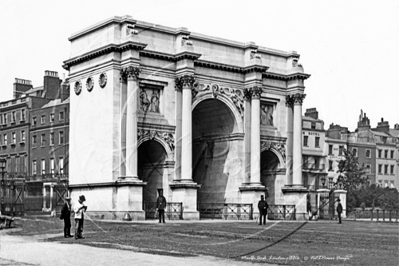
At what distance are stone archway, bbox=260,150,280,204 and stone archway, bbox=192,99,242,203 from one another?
3.52 metres

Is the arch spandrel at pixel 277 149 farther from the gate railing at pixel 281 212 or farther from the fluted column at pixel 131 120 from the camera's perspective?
the fluted column at pixel 131 120

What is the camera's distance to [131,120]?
42.5 meters

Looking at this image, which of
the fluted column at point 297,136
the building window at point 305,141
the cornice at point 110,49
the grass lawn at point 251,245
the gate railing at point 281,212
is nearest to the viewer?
the grass lawn at point 251,245

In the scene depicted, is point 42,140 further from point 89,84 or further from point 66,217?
point 66,217

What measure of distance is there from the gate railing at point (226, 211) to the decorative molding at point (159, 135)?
259 inches

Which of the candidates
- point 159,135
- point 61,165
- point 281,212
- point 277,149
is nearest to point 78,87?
point 159,135

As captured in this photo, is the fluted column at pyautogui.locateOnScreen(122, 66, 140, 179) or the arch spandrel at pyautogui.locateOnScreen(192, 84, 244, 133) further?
the arch spandrel at pyautogui.locateOnScreen(192, 84, 244, 133)

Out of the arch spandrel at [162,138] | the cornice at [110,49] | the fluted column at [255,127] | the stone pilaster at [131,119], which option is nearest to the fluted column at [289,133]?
the fluted column at [255,127]

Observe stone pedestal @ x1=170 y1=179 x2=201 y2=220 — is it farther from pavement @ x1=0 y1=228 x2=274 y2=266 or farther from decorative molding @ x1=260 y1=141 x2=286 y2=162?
pavement @ x1=0 y1=228 x2=274 y2=266

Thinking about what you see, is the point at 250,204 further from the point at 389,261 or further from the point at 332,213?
the point at 389,261

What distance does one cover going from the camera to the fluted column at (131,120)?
4219 cm

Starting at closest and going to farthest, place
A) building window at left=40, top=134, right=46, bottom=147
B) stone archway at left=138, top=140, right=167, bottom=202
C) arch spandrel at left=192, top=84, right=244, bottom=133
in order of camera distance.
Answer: stone archway at left=138, top=140, right=167, bottom=202
arch spandrel at left=192, top=84, right=244, bottom=133
building window at left=40, top=134, right=46, bottom=147

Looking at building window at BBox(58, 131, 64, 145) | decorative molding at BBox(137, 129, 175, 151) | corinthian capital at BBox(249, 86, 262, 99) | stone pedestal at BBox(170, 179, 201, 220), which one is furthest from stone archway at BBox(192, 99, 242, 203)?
building window at BBox(58, 131, 64, 145)

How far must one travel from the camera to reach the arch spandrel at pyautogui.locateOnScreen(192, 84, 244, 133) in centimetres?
4716
